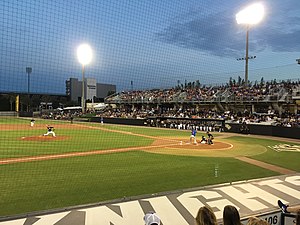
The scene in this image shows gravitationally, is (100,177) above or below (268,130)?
below

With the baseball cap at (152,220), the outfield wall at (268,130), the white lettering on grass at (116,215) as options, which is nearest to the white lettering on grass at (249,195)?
the white lettering on grass at (116,215)

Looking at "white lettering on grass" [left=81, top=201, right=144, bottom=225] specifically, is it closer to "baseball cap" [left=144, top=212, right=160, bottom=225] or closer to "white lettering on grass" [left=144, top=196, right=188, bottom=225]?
"white lettering on grass" [left=144, top=196, right=188, bottom=225]

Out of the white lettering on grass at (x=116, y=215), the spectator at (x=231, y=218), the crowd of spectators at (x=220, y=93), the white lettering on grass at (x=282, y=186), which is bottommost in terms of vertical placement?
the white lettering on grass at (x=116, y=215)

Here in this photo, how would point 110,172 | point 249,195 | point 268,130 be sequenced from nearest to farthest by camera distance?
point 249,195
point 110,172
point 268,130

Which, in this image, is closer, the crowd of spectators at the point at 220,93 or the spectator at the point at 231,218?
the spectator at the point at 231,218

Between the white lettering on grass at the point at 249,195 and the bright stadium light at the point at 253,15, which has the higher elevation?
the bright stadium light at the point at 253,15

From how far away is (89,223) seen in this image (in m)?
5.54

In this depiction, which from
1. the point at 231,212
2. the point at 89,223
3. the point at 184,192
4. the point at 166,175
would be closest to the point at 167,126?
the point at 166,175

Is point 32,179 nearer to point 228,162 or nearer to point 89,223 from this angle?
point 89,223

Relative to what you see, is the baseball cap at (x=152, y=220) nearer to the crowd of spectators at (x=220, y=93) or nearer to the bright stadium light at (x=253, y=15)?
the bright stadium light at (x=253, y=15)

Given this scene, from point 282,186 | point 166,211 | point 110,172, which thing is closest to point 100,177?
point 110,172

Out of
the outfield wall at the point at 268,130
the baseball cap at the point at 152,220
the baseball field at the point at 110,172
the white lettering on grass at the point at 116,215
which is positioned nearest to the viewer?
the baseball cap at the point at 152,220

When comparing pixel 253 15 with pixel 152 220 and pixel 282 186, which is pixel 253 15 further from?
pixel 152 220

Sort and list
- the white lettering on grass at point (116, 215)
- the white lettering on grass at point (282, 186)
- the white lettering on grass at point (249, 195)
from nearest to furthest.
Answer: the white lettering on grass at point (116, 215), the white lettering on grass at point (249, 195), the white lettering on grass at point (282, 186)
